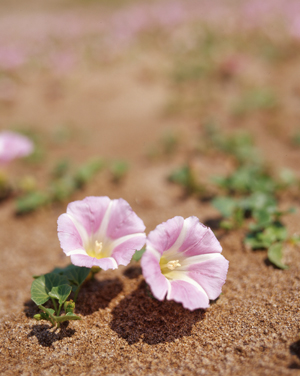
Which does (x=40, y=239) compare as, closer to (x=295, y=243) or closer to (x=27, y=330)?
(x=27, y=330)

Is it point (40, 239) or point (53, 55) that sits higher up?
point (53, 55)

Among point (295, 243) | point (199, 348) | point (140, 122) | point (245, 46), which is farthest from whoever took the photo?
point (245, 46)

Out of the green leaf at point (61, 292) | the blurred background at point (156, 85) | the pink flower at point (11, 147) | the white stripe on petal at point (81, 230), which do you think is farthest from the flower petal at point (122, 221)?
the blurred background at point (156, 85)

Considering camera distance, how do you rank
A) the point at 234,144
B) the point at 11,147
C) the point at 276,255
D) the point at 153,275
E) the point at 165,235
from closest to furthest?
the point at 153,275
the point at 165,235
the point at 276,255
the point at 11,147
the point at 234,144

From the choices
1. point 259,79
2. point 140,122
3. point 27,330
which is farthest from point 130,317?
point 259,79

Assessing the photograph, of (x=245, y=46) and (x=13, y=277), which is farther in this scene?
(x=245, y=46)

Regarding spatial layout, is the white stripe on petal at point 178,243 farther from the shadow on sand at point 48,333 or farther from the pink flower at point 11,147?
the pink flower at point 11,147

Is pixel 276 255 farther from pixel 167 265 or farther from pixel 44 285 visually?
pixel 44 285

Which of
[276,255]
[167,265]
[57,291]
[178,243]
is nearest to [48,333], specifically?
[57,291]
